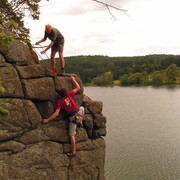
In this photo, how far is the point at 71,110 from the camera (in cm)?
1192

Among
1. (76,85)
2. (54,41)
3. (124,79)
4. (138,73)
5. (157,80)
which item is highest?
(54,41)

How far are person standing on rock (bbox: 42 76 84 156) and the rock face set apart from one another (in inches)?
10.3

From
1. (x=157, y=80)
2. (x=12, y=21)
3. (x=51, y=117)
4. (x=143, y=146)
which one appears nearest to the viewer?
(x=12, y=21)

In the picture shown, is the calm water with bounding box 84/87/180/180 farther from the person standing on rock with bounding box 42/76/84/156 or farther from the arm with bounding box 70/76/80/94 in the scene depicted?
the arm with bounding box 70/76/80/94

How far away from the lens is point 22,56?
1130 centimetres

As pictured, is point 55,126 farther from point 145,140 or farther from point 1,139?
point 145,140

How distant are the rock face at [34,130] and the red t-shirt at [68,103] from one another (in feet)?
1.42

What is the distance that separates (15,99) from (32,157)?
2.49m

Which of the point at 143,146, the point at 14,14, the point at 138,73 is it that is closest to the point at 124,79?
the point at 138,73

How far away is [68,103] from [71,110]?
0.35 metres

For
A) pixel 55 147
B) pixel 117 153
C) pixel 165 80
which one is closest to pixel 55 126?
pixel 55 147

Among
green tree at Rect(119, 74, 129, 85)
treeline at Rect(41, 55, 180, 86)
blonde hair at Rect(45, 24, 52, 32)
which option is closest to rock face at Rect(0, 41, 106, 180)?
blonde hair at Rect(45, 24, 52, 32)

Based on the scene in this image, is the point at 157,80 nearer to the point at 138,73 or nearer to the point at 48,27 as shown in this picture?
the point at 138,73

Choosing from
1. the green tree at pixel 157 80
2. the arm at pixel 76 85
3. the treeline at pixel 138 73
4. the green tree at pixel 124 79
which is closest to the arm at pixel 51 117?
the arm at pixel 76 85
